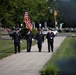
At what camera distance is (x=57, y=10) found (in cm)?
195

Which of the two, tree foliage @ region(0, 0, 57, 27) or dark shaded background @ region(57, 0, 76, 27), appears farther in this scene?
tree foliage @ region(0, 0, 57, 27)

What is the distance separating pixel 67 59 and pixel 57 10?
0.31 meters

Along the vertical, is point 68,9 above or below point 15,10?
below

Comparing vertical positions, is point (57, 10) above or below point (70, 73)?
above

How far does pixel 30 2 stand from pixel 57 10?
53285 mm

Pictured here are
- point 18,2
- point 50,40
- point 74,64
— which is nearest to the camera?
point 74,64

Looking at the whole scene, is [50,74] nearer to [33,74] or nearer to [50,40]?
[33,74]

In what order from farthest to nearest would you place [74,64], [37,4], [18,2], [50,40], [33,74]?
[37,4] → [18,2] → [50,40] → [33,74] → [74,64]

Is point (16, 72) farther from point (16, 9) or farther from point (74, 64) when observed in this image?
point (16, 9)

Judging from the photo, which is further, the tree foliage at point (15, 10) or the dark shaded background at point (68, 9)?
the tree foliage at point (15, 10)

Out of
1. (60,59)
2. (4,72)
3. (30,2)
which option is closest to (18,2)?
(30,2)

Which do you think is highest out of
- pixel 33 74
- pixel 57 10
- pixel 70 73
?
pixel 57 10

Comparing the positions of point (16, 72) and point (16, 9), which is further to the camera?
point (16, 9)

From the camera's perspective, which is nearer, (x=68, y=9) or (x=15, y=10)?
(x=68, y=9)
